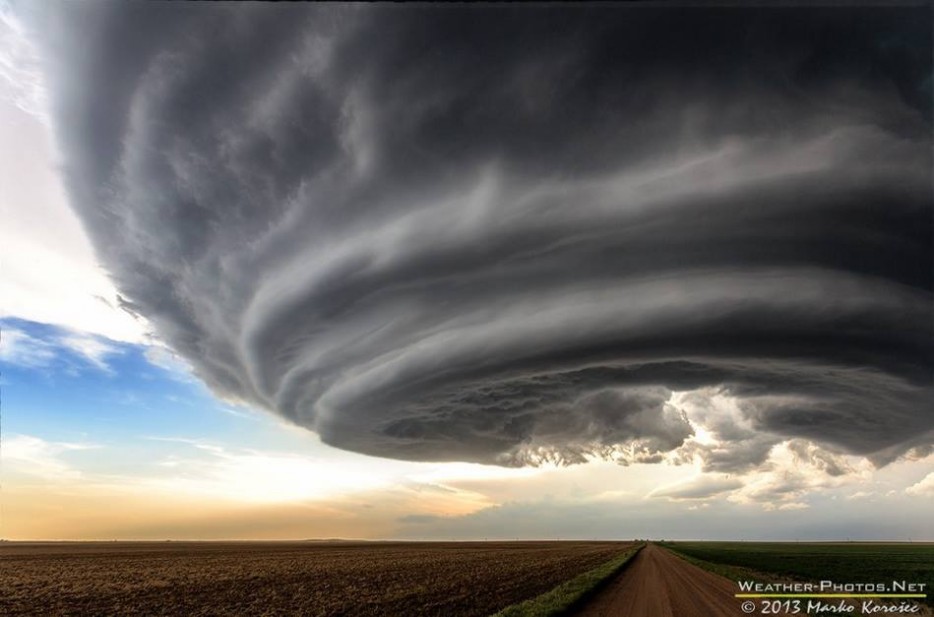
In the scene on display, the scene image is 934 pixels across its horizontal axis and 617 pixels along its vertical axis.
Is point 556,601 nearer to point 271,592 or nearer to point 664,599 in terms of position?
point 664,599

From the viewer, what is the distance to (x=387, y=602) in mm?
34031

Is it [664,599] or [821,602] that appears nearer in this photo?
[664,599]

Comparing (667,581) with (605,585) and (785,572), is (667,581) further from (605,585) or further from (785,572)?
(785,572)

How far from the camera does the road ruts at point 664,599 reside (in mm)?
28234

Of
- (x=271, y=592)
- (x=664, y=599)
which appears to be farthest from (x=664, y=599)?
(x=271, y=592)

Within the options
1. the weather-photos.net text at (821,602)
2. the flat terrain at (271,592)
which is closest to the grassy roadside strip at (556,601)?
the flat terrain at (271,592)

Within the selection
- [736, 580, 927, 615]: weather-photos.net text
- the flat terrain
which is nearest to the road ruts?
[736, 580, 927, 615]: weather-photos.net text

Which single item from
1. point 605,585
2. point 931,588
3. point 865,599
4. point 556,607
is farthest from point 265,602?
point 931,588

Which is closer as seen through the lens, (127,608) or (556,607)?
(556,607)

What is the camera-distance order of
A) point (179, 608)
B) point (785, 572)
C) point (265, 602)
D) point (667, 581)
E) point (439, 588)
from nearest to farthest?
point (179, 608)
point (265, 602)
point (439, 588)
point (667, 581)
point (785, 572)

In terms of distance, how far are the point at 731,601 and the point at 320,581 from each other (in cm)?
3413

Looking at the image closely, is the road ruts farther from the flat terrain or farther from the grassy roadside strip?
the flat terrain

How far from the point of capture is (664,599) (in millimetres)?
33281

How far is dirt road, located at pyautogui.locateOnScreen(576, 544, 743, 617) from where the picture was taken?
92.7 feet
